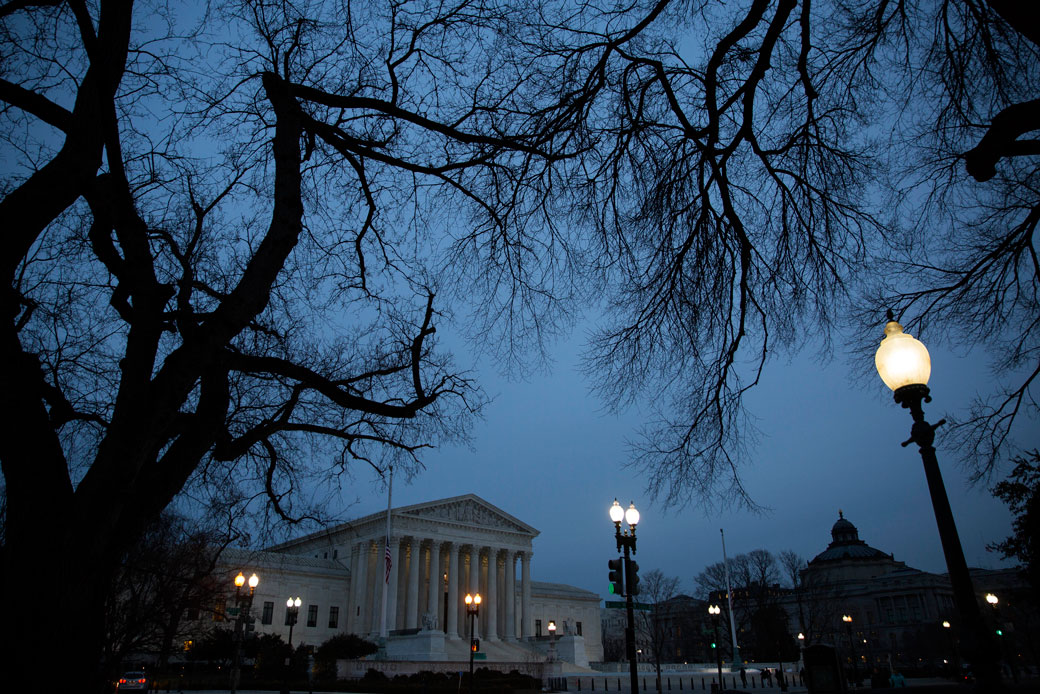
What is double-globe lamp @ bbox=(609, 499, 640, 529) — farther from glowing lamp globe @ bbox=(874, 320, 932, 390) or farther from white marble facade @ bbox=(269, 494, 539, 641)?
white marble facade @ bbox=(269, 494, 539, 641)

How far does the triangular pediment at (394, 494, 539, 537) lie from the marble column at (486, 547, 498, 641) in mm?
3114

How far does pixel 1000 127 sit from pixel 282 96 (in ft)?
21.3

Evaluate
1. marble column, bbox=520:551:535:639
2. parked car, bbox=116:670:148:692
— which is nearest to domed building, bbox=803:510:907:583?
marble column, bbox=520:551:535:639

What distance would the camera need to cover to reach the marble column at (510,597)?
7116 cm

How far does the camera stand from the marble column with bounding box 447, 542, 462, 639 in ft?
220

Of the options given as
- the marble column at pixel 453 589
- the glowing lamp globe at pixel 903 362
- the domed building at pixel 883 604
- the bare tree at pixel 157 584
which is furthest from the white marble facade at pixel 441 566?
the glowing lamp globe at pixel 903 362

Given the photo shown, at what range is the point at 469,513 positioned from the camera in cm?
7125

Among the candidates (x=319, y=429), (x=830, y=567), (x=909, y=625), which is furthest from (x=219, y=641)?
(x=830, y=567)

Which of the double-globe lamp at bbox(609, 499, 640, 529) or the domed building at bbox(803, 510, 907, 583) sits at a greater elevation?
the domed building at bbox(803, 510, 907, 583)

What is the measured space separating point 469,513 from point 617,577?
5757 cm

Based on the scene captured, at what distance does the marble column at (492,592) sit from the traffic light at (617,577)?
187 ft

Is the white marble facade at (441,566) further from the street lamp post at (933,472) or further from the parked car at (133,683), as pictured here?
the street lamp post at (933,472)

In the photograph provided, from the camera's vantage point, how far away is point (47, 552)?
14.4 ft

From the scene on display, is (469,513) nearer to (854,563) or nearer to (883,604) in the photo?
(883,604)
